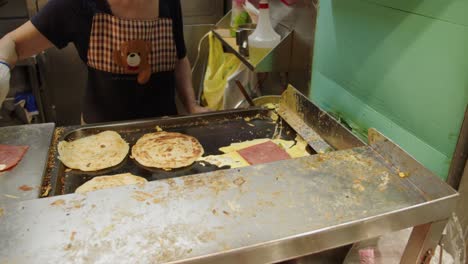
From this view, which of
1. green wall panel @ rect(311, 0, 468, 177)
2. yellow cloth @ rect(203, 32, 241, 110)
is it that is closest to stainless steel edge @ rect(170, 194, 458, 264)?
green wall panel @ rect(311, 0, 468, 177)

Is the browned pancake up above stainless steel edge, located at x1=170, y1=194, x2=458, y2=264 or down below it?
below

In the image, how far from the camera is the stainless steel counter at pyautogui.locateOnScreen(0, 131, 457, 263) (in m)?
0.66

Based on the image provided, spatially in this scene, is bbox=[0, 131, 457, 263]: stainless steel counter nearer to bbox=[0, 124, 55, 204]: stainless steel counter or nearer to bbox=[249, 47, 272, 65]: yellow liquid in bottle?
bbox=[0, 124, 55, 204]: stainless steel counter

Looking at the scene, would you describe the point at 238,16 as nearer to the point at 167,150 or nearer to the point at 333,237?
the point at 167,150

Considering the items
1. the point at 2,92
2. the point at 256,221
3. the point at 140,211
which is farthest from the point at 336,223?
the point at 2,92

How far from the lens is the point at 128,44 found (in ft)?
5.10

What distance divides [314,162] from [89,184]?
0.65m

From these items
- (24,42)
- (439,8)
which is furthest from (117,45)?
(439,8)

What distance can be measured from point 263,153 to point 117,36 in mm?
800

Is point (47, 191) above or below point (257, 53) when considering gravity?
below

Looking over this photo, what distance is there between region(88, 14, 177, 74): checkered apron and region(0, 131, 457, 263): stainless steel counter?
3.02ft

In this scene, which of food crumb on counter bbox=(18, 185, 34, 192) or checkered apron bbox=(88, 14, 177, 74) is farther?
checkered apron bbox=(88, 14, 177, 74)

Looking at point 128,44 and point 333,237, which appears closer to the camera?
point 333,237

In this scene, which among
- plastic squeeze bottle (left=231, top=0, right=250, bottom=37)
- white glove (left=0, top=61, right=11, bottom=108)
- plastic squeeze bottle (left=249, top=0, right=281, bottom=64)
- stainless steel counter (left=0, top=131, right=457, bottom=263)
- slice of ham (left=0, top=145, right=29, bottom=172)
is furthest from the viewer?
plastic squeeze bottle (left=231, top=0, right=250, bottom=37)
